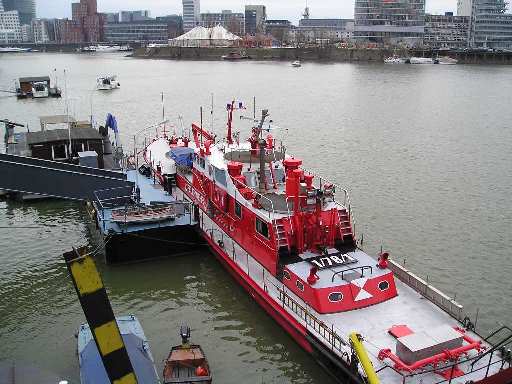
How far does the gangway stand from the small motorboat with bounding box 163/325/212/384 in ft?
30.0

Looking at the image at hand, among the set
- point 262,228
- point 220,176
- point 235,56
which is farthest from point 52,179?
point 235,56

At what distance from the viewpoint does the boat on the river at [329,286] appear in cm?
1484

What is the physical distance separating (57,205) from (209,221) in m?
11.9

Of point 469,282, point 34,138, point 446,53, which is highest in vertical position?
point 446,53

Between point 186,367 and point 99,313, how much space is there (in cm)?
780

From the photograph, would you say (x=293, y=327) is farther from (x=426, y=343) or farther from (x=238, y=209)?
(x=238, y=209)

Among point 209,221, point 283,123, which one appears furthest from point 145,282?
point 283,123

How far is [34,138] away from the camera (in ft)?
Answer: 120

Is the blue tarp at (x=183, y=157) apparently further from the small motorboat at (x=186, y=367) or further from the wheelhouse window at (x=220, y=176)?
the small motorboat at (x=186, y=367)

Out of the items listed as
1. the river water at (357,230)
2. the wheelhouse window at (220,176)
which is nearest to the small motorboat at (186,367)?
the river water at (357,230)

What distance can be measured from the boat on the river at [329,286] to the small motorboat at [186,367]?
3466mm

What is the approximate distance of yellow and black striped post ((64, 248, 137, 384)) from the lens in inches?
341

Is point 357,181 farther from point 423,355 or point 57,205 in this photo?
point 423,355

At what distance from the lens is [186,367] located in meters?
16.1
